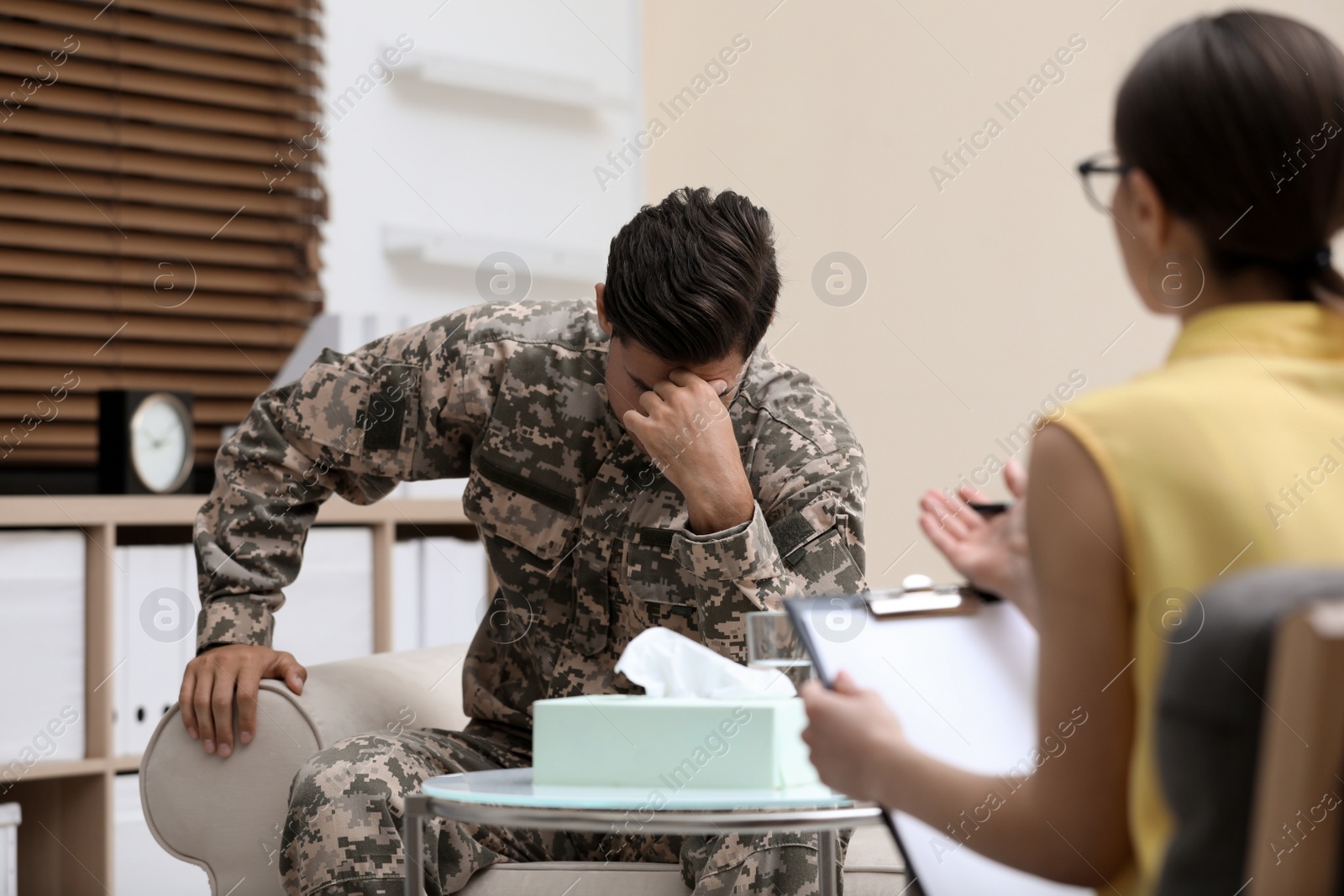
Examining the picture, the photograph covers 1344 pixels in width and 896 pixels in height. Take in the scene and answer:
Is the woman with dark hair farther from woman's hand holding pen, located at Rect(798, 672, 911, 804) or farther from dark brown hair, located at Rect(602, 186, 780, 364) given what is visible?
dark brown hair, located at Rect(602, 186, 780, 364)

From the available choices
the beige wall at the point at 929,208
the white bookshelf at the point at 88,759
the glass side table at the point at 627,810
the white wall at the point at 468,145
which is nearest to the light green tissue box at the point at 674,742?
the glass side table at the point at 627,810

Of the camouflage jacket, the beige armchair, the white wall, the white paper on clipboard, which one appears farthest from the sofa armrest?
the white wall

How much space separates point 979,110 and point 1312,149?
5.95 feet

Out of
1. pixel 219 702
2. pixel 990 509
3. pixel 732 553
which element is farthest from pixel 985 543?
pixel 219 702

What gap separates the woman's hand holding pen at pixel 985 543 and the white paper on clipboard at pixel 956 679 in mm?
43

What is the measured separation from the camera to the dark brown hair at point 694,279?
4.56 ft

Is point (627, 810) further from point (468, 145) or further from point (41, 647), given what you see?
point (468, 145)

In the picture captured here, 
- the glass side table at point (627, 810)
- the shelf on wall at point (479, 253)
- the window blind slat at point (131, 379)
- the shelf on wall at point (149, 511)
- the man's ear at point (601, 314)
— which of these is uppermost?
the shelf on wall at point (479, 253)

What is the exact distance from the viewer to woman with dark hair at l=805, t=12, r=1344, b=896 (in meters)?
0.60

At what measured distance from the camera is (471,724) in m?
1.61

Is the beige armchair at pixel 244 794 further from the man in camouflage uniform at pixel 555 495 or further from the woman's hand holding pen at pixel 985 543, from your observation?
the woman's hand holding pen at pixel 985 543

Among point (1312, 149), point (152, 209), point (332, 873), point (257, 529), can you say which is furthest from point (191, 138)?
point (1312, 149)

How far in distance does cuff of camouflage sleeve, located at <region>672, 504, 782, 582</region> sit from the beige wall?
1.01 metres

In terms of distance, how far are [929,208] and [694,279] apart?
116cm
